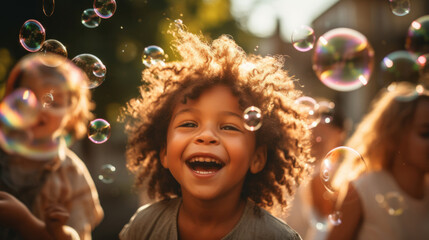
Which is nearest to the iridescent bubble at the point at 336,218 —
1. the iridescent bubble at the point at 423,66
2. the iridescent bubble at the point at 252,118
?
the iridescent bubble at the point at 252,118

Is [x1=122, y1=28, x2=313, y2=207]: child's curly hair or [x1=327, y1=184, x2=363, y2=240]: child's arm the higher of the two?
[x1=122, y1=28, x2=313, y2=207]: child's curly hair

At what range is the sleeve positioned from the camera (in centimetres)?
212

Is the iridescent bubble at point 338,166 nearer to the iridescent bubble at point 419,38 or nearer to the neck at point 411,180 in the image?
the neck at point 411,180

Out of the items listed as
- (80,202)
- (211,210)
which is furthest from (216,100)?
(80,202)

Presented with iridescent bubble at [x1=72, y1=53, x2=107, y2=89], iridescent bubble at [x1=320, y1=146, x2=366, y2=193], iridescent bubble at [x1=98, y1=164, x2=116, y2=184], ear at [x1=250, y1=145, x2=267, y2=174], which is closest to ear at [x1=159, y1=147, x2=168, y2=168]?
ear at [x1=250, y1=145, x2=267, y2=174]

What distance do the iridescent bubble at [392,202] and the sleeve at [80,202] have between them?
1614 mm

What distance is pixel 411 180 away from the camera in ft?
7.75

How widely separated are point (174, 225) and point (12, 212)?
71cm

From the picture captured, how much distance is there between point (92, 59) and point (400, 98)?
2.00 metres

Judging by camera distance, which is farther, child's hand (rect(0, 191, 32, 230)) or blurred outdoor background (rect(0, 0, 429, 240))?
blurred outdoor background (rect(0, 0, 429, 240))

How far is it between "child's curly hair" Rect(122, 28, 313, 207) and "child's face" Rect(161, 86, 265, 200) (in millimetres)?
82

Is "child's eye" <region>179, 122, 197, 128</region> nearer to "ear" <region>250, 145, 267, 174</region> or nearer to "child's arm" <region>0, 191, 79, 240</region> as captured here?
"ear" <region>250, 145, 267, 174</region>

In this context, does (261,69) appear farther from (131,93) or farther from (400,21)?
(400,21)

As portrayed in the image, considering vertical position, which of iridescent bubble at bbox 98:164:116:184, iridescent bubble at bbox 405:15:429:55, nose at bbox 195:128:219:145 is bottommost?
iridescent bubble at bbox 98:164:116:184
